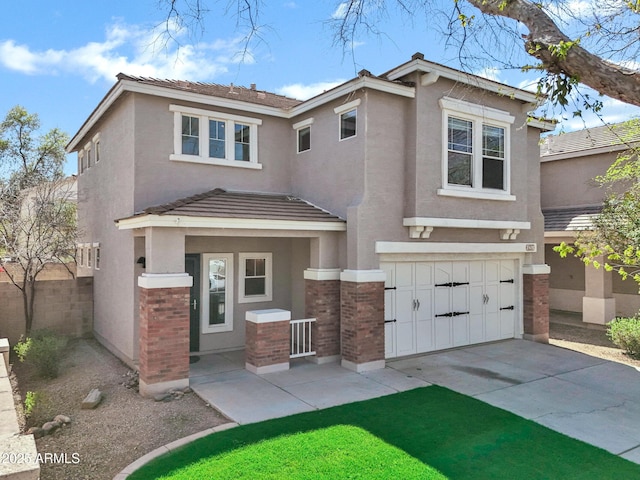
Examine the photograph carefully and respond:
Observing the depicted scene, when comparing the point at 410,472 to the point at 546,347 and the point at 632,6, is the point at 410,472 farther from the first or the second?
the point at 546,347

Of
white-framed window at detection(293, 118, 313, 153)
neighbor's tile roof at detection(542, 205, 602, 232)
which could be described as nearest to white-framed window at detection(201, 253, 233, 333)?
white-framed window at detection(293, 118, 313, 153)

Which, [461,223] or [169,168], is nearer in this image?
[169,168]

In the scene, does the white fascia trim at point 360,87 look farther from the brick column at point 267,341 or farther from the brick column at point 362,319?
the brick column at point 267,341

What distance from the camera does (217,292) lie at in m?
11.0

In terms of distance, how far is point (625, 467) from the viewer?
5.46m

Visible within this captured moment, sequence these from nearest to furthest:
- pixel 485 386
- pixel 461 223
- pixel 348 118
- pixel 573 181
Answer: pixel 485 386
pixel 348 118
pixel 461 223
pixel 573 181

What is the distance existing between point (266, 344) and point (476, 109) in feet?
23.5

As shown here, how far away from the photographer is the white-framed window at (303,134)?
1128cm

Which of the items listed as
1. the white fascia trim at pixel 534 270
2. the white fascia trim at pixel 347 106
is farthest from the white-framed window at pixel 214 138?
the white fascia trim at pixel 534 270

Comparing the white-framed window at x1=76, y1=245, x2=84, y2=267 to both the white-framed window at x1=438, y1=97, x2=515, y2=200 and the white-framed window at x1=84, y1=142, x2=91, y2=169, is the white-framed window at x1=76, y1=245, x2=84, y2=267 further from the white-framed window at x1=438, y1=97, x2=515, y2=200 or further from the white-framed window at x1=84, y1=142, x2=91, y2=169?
the white-framed window at x1=438, y1=97, x2=515, y2=200

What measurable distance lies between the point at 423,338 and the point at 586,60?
776 cm

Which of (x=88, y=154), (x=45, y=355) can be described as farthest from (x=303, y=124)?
(x=45, y=355)

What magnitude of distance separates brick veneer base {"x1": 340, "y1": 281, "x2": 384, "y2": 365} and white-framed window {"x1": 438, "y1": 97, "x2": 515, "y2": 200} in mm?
2785

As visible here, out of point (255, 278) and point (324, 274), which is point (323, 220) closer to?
point (324, 274)
